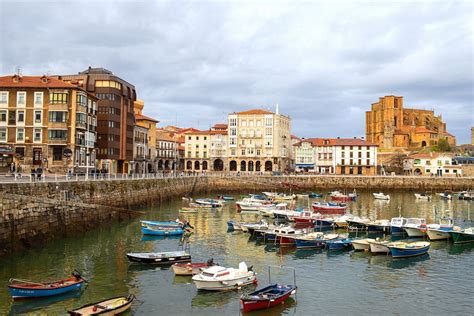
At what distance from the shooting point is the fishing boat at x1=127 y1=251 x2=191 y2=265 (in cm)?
3500

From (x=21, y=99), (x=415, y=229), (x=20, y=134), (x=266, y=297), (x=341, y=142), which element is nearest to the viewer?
(x=266, y=297)

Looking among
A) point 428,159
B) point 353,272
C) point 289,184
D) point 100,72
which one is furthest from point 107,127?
point 428,159

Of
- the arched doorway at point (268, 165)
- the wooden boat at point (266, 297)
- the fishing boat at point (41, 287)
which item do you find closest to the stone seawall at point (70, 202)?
the fishing boat at point (41, 287)

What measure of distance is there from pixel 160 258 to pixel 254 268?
23.0ft

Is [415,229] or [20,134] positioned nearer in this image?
[415,229]

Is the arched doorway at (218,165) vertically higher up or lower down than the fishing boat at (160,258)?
higher up

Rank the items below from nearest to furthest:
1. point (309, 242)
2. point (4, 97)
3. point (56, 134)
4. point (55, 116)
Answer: point (309, 242), point (4, 97), point (55, 116), point (56, 134)

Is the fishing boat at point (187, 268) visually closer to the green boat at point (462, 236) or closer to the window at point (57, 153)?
the green boat at point (462, 236)

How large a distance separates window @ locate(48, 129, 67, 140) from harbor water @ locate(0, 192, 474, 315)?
80.1 ft

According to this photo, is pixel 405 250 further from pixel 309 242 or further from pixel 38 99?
pixel 38 99

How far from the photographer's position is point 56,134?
69812 mm

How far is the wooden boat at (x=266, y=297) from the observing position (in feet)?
84.3

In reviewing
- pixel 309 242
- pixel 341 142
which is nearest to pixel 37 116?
pixel 309 242

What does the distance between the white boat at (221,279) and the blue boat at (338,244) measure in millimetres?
14012
